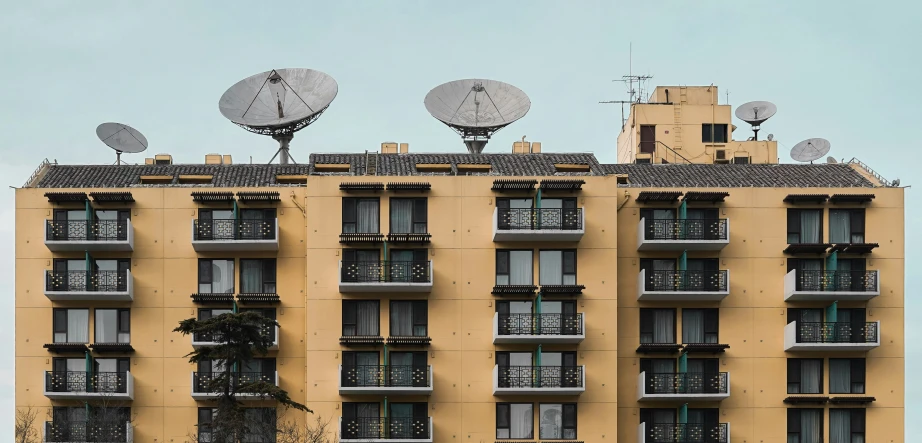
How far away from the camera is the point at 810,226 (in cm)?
9562

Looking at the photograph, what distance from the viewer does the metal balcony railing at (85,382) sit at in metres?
92.1

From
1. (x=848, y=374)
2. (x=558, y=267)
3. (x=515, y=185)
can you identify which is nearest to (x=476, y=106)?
(x=515, y=185)

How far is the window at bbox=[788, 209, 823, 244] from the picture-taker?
95500 mm

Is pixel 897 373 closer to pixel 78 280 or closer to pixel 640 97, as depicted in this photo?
pixel 640 97

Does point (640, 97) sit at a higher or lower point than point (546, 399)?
higher

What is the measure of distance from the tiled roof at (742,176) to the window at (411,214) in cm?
1351

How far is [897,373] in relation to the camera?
94625 mm

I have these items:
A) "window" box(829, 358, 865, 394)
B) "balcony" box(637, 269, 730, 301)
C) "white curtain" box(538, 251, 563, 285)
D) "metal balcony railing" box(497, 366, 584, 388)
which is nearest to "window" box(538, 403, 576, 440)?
"metal balcony railing" box(497, 366, 584, 388)

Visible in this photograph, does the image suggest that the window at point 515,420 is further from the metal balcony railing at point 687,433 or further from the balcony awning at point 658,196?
the balcony awning at point 658,196

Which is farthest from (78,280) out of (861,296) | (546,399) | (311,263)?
(861,296)

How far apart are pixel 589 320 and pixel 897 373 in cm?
1895

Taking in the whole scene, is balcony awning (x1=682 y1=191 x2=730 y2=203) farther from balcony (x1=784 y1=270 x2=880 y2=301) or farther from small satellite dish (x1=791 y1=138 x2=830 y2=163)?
small satellite dish (x1=791 y1=138 x2=830 y2=163)

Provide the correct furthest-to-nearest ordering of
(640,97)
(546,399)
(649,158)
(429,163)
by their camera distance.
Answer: (640,97) < (649,158) < (429,163) < (546,399)

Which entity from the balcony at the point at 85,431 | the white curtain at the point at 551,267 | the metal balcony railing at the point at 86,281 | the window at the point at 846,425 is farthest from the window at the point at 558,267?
the balcony at the point at 85,431
